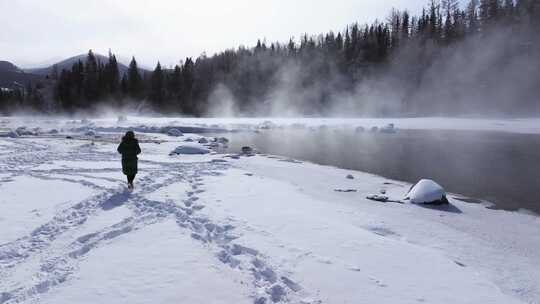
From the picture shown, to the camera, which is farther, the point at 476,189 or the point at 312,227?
the point at 476,189

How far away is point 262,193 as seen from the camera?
1144cm

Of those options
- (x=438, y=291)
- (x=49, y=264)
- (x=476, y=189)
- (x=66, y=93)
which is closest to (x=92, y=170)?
(x=49, y=264)

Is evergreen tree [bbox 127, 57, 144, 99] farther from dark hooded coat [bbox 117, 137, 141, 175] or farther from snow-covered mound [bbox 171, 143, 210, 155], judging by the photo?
dark hooded coat [bbox 117, 137, 141, 175]

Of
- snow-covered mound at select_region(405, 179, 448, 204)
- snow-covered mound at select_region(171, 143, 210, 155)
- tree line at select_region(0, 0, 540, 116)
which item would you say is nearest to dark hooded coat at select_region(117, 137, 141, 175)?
snow-covered mound at select_region(405, 179, 448, 204)

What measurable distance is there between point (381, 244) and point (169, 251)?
3.95 metres

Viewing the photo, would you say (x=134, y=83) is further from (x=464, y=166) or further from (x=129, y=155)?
(x=129, y=155)

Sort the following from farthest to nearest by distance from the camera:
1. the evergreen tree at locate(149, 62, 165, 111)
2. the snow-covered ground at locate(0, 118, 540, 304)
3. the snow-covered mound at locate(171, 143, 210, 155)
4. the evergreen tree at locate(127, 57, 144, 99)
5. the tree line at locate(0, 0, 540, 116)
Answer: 1. the evergreen tree at locate(127, 57, 144, 99)
2. the evergreen tree at locate(149, 62, 165, 111)
3. the tree line at locate(0, 0, 540, 116)
4. the snow-covered mound at locate(171, 143, 210, 155)
5. the snow-covered ground at locate(0, 118, 540, 304)

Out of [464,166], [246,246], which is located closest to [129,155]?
[246,246]

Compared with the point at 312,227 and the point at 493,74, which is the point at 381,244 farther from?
the point at 493,74

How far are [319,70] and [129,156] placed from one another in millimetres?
91732

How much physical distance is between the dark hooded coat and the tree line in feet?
244

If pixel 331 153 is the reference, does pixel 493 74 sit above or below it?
above

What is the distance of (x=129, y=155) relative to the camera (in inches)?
482

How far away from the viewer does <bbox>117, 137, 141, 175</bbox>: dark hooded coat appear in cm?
1205
